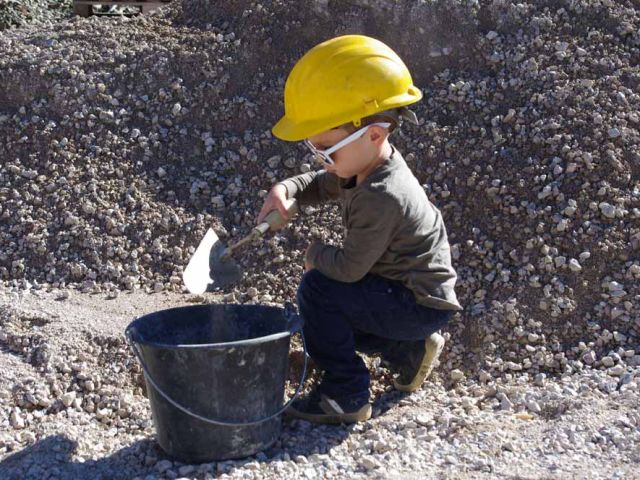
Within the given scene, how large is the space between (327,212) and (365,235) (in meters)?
1.30

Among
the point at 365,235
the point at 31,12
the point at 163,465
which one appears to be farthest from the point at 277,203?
the point at 31,12

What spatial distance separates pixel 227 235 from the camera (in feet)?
14.6

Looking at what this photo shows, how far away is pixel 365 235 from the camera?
3180 mm

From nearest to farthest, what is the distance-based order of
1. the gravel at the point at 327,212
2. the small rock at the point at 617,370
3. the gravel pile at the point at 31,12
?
the gravel at the point at 327,212
the small rock at the point at 617,370
the gravel pile at the point at 31,12

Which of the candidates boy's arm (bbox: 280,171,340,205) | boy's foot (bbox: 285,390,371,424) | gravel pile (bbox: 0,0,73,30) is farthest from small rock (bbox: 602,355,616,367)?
gravel pile (bbox: 0,0,73,30)

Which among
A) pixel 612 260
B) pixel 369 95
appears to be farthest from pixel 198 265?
pixel 612 260

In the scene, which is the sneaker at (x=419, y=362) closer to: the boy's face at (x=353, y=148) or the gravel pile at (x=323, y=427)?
the gravel pile at (x=323, y=427)

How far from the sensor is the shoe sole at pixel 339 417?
3.40 m

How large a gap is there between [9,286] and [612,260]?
272 centimetres

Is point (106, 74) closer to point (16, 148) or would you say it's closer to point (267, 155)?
point (16, 148)

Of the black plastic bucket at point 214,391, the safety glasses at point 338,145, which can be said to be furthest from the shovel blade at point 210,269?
the safety glasses at point 338,145

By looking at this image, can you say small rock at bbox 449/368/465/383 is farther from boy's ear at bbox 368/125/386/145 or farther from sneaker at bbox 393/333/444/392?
boy's ear at bbox 368/125/386/145

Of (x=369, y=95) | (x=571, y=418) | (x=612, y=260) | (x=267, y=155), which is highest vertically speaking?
(x=369, y=95)

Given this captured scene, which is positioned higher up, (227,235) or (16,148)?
(16,148)
